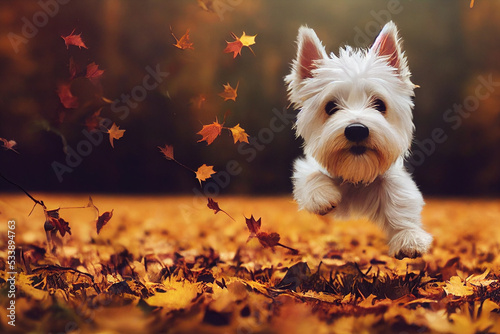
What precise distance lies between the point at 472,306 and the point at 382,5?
1745 mm

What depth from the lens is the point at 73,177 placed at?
132 inches

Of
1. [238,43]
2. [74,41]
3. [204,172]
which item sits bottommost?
[204,172]

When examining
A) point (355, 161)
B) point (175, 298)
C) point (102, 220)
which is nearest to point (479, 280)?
point (355, 161)

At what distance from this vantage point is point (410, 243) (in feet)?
7.14

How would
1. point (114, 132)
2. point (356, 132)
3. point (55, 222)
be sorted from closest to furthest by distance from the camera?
1. point (356, 132)
2. point (55, 222)
3. point (114, 132)

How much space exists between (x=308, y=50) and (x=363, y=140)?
1.90 feet

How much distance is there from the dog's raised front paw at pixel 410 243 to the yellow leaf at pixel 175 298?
3.38 feet

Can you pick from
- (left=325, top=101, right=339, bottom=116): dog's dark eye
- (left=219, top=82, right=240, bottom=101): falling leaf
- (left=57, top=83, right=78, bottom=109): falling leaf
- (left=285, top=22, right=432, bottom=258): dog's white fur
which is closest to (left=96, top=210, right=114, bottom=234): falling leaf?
(left=57, top=83, right=78, bottom=109): falling leaf

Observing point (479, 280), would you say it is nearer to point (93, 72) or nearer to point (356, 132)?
point (356, 132)

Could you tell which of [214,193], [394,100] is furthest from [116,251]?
[394,100]

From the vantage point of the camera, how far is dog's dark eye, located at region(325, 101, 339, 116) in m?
2.25

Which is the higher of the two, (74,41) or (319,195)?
(74,41)

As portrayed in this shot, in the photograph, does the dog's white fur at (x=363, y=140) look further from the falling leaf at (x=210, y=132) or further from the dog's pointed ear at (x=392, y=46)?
the falling leaf at (x=210, y=132)

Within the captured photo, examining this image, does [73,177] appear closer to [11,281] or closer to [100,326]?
[11,281]
